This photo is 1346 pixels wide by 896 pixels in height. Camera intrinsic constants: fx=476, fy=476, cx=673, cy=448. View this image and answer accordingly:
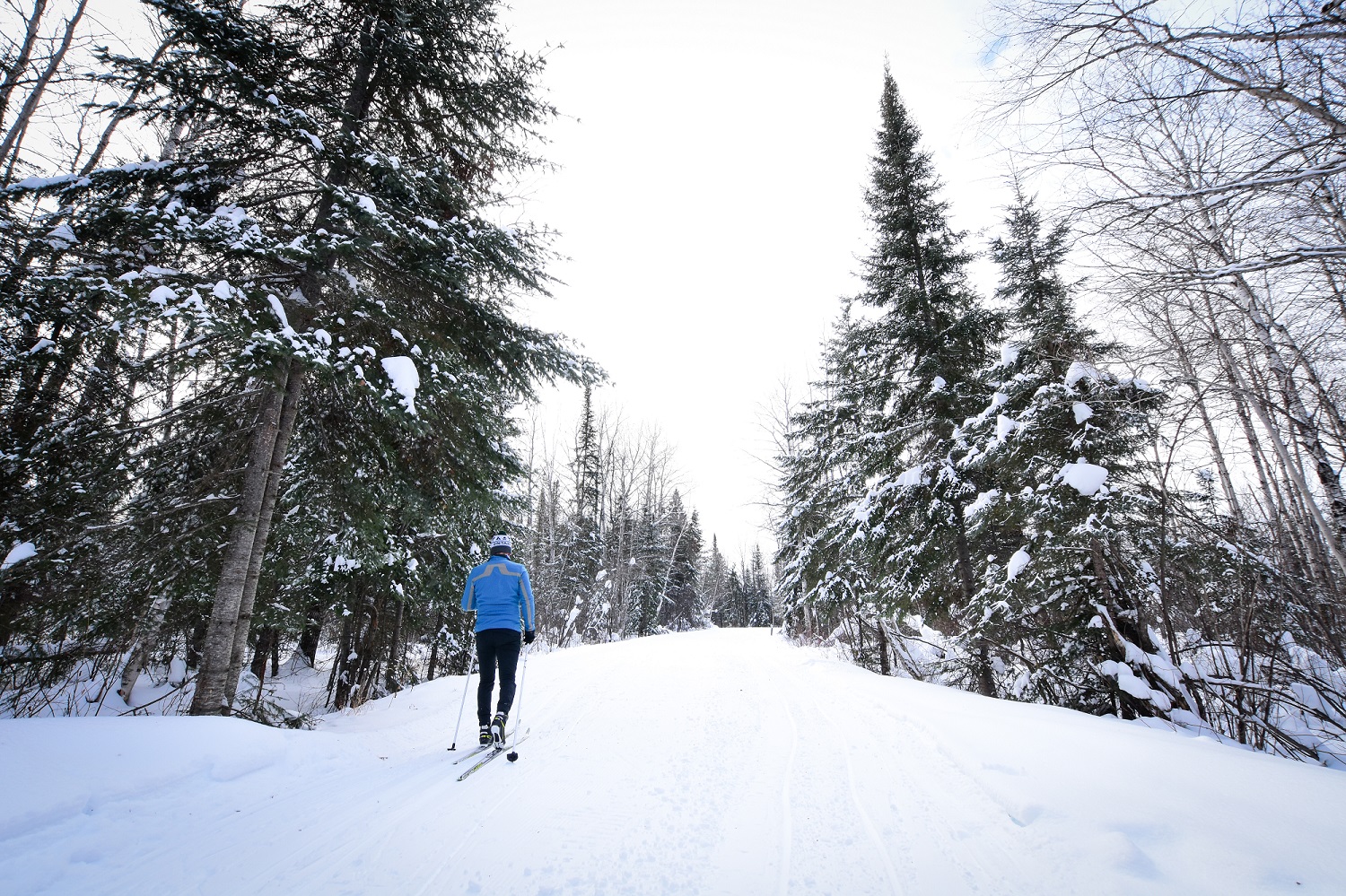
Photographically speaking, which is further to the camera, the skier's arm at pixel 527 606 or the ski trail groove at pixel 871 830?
the skier's arm at pixel 527 606

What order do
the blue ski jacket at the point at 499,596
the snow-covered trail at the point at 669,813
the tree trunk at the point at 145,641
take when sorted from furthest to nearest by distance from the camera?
the tree trunk at the point at 145,641, the blue ski jacket at the point at 499,596, the snow-covered trail at the point at 669,813

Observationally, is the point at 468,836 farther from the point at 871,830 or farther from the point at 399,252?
the point at 399,252

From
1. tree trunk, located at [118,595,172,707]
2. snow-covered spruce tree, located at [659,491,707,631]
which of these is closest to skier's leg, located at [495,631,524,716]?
tree trunk, located at [118,595,172,707]

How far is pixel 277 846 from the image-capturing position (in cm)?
275

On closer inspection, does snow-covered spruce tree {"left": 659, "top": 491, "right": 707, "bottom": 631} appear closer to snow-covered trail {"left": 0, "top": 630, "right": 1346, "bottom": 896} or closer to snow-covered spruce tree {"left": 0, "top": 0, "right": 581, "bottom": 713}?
snow-covered spruce tree {"left": 0, "top": 0, "right": 581, "bottom": 713}

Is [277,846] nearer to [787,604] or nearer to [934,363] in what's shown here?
[934,363]

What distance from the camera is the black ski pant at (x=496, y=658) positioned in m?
4.68

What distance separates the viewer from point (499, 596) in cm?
496

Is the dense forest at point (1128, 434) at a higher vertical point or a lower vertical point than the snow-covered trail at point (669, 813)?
higher

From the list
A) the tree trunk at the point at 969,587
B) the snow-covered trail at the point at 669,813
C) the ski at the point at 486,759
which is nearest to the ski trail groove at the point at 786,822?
the snow-covered trail at the point at 669,813

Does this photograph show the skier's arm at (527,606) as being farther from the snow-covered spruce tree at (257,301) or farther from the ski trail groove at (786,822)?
the ski trail groove at (786,822)

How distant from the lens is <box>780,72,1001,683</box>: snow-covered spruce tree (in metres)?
8.72

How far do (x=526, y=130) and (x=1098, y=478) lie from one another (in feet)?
29.4

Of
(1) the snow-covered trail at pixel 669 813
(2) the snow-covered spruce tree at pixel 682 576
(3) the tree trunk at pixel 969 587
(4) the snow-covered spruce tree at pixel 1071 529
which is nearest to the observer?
(1) the snow-covered trail at pixel 669 813
